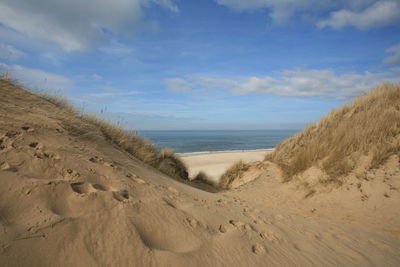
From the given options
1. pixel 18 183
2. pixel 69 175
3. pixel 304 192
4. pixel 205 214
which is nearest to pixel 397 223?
pixel 304 192

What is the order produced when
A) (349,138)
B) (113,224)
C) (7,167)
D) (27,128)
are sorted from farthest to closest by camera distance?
(349,138) → (27,128) → (7,167) → (113,224)

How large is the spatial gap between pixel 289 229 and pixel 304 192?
3406 millimetres

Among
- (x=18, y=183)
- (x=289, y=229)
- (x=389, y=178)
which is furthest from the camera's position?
(x=389, y=178)

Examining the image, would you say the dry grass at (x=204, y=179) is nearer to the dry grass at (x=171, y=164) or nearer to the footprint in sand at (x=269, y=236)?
the dry grass at (x=171, y=164)

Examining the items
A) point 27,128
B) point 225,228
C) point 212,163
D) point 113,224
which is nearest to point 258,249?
point 225,228

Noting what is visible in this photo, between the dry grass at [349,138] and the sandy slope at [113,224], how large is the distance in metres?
2.73

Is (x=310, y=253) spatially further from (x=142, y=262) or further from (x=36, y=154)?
(x=36, y=154)

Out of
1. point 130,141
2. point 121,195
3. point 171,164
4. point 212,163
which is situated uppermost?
point 130,141

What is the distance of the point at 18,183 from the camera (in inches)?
77.7

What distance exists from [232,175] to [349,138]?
4.29m

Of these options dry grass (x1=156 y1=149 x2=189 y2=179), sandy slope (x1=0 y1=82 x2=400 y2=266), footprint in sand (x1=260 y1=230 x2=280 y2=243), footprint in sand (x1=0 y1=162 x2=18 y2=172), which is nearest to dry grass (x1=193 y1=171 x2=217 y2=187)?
dry grass (x1=156 y1=149 x2=189 y2=179)

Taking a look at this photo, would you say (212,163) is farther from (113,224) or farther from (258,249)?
(113,224)

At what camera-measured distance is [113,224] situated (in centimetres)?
193

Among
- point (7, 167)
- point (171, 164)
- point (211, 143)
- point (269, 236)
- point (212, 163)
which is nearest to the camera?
point (7, 167)
